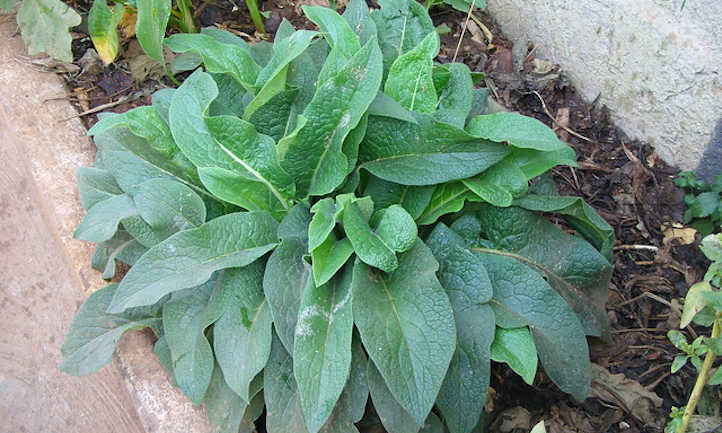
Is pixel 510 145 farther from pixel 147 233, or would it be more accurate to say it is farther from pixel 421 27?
pixel 147 233

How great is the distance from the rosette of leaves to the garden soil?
245 millimetres

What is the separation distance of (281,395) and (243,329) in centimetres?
18

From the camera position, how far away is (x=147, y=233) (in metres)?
1.71

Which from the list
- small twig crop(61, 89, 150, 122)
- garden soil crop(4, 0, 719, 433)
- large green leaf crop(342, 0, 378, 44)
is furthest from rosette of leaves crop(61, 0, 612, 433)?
small twig crop(61, 89, 150, 122)

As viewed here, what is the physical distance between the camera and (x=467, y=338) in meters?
1.55

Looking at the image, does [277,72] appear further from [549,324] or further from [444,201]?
[549,324]

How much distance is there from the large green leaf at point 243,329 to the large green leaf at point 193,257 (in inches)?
2.6

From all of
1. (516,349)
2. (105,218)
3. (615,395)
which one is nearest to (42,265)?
(105,218)

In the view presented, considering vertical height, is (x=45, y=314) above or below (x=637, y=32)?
below

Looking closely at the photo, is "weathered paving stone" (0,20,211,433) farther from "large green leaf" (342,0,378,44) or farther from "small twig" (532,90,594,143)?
"small twig" (532,90,594,143)

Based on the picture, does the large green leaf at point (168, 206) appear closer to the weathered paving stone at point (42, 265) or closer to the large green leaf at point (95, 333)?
the large green leaf at point (95, 333)

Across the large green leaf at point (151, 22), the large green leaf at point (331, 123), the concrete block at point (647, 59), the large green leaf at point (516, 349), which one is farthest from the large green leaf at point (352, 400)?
the concrete block at point (647, 59)

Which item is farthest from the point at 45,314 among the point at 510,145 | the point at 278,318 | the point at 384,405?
the point at 510,145

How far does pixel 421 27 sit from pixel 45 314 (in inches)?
58.7
